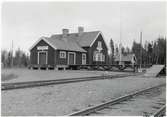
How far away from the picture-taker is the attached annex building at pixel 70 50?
33969 millimetres

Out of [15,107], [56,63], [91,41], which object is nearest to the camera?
[15,107]

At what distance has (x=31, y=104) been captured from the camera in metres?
8.31

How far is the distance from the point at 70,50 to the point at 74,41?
6171mm

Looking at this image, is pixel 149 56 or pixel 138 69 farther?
pixel 149 56

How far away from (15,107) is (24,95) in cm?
245

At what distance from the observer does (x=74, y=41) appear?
135 ft

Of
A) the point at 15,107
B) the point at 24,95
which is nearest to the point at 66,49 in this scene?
the point at 24,95

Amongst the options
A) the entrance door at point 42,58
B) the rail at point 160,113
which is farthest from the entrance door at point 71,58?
the rail at point 160,113

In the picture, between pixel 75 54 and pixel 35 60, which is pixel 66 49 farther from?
pixel 35 60

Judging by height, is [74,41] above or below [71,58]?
above

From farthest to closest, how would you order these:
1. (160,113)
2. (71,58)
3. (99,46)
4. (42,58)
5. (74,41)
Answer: (99,46) < (74,41) < (71,58) < (42,58) < (160,113)

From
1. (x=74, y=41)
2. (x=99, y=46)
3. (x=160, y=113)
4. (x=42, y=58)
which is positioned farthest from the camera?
(x=99, y=46)

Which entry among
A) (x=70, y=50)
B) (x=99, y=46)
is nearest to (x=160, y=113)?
(x=70, y=50)

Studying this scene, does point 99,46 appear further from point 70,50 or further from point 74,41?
point 70,50
